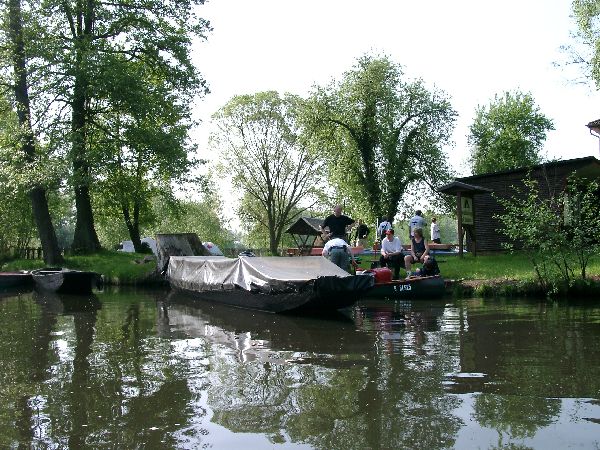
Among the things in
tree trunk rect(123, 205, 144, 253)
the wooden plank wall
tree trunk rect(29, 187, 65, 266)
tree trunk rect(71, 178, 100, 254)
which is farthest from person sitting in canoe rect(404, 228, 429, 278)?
tree trunk rect(123, 205, 144, 253)

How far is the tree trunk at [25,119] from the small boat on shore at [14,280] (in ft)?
11.9

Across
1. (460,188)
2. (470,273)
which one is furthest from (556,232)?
(460,188)

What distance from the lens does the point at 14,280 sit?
74.0ft

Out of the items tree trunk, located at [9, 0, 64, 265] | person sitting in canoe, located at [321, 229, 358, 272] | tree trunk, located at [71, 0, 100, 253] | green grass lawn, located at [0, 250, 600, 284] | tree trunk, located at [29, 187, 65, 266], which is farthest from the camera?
tree trunk, located at [29, 187, 65, 266]

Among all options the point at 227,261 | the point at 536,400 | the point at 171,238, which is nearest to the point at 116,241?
the point at 171,238

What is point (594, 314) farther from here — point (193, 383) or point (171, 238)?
point (171, 238)

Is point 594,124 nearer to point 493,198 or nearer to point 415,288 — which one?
point 493,198

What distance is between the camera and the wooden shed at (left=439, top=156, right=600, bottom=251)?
23.9 m

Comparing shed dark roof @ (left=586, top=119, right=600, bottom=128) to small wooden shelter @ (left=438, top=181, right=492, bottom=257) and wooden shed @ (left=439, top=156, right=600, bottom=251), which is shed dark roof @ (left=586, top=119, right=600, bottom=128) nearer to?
wooden shed @ (left=439, top=156, right=600, bottom=251)

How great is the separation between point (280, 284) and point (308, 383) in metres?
5.83

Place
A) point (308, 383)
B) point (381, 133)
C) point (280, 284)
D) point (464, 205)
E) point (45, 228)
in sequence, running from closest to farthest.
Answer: point (308, 383)
point (280, 284)
point (464, 205)
point (45, 228)
point (381, 133)

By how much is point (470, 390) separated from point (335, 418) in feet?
5.29

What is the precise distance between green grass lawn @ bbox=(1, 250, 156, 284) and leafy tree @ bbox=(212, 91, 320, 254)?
2415 cm

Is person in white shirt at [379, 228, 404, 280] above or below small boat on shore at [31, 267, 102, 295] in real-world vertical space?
above
